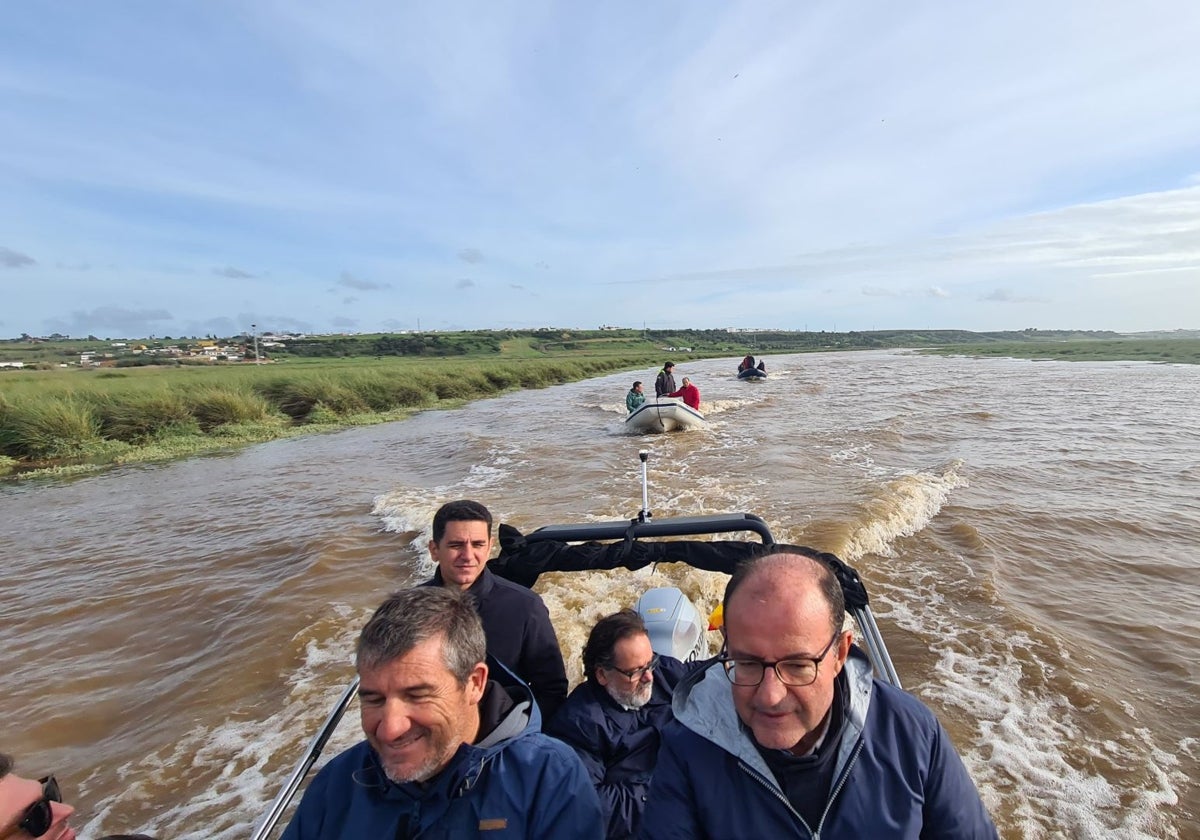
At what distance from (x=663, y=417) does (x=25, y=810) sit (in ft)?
49.9

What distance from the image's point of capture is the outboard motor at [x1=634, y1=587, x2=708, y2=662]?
12.5 feet

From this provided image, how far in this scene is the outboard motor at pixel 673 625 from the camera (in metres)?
3.81

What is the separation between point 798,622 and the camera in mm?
1427

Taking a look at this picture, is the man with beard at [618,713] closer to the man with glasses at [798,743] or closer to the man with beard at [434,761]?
the man with beard at [434,761]

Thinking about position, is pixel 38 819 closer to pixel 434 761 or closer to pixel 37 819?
pixel 37 819

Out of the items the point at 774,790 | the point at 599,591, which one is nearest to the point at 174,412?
the point at 599,591

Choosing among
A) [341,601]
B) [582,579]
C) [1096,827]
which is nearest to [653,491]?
[582,579]

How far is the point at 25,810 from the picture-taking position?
1.52 metres

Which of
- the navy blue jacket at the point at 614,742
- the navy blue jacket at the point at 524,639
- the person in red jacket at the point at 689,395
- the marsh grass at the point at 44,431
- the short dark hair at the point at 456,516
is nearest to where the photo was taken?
the navy blue jacket at the point at 614,742

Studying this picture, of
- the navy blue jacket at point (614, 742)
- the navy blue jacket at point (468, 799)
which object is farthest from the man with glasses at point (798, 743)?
the navy blue jacket at point (614, 742)

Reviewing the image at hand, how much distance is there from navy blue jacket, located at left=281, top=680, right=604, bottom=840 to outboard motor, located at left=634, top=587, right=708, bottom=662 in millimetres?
1988

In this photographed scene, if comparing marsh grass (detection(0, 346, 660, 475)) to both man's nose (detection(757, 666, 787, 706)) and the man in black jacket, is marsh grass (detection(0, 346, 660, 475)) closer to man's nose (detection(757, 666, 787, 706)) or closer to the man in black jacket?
the man in black jacket

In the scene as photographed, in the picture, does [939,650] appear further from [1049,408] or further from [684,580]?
[1049,408]

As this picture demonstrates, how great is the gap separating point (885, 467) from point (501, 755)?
1069 centimetres
